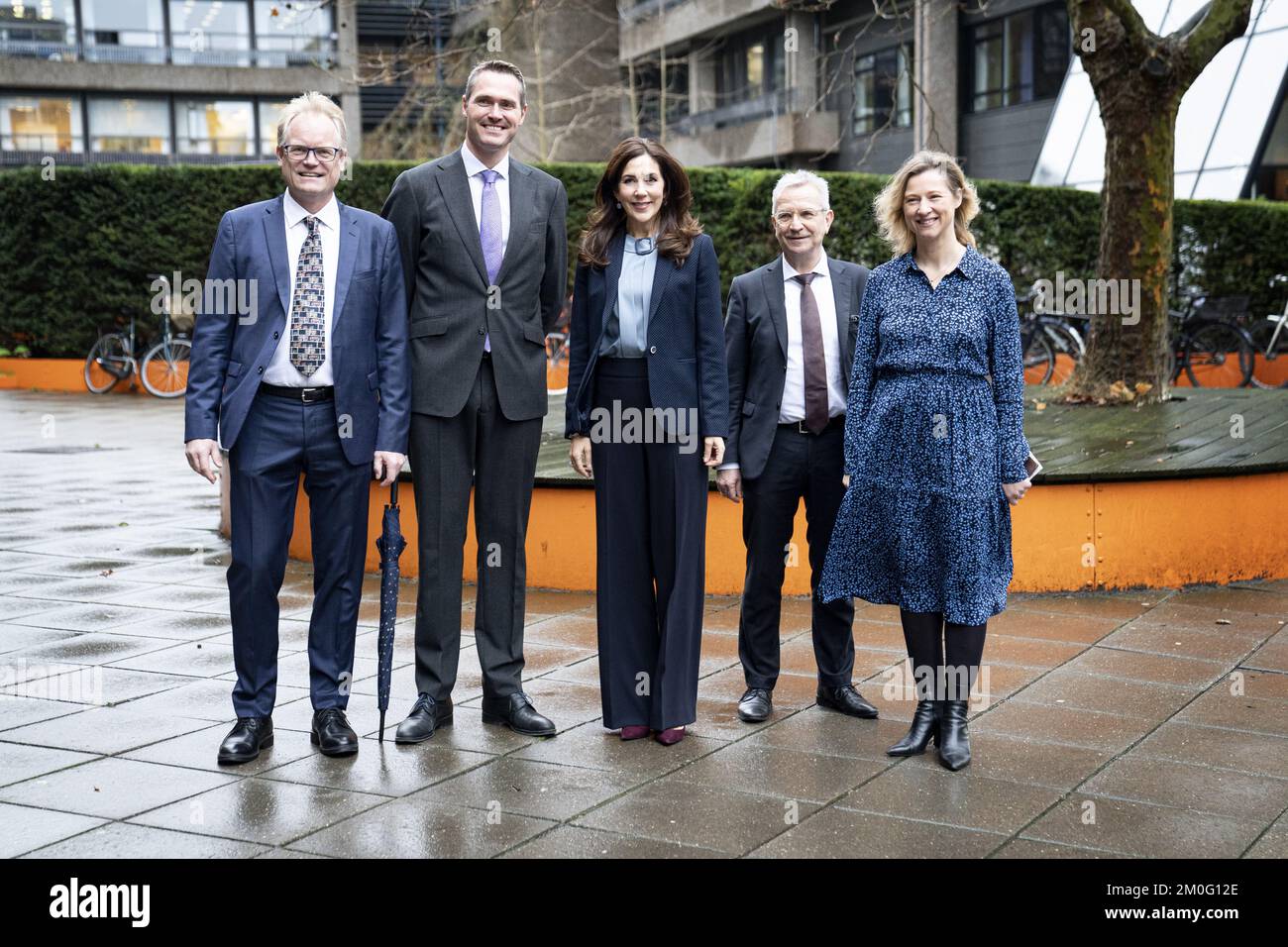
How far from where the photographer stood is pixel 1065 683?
564 cm

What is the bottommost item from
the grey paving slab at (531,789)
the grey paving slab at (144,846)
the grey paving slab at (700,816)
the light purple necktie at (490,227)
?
the grey paving slab at (700,816)

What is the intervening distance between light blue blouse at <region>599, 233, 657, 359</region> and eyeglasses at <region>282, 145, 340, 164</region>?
3.51 ft

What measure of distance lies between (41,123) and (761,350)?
40938 mm

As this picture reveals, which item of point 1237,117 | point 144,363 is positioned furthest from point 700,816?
point 1237,117

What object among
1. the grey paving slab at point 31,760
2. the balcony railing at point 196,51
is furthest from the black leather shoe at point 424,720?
the balcony railing at point 196,51

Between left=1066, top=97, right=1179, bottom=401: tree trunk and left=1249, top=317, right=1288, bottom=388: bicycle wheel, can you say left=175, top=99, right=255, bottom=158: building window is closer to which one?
left=1249, top=317, right=1288, bottom=388: bicycle wheel

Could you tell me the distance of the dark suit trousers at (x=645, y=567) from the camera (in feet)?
16.1

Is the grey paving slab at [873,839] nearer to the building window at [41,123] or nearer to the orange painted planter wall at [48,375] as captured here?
the orange painted planter wall at [48,375]

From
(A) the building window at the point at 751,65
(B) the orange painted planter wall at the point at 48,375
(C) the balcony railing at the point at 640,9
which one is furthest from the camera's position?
(C) the balcony railing at the point at 640,9

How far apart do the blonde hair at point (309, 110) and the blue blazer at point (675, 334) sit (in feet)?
3.15

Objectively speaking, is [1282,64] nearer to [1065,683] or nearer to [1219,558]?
[1219,558]

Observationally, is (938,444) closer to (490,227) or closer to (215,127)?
(490,227)

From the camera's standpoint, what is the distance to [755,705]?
17.0ft

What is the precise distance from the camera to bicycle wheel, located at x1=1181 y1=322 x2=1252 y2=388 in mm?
15148
